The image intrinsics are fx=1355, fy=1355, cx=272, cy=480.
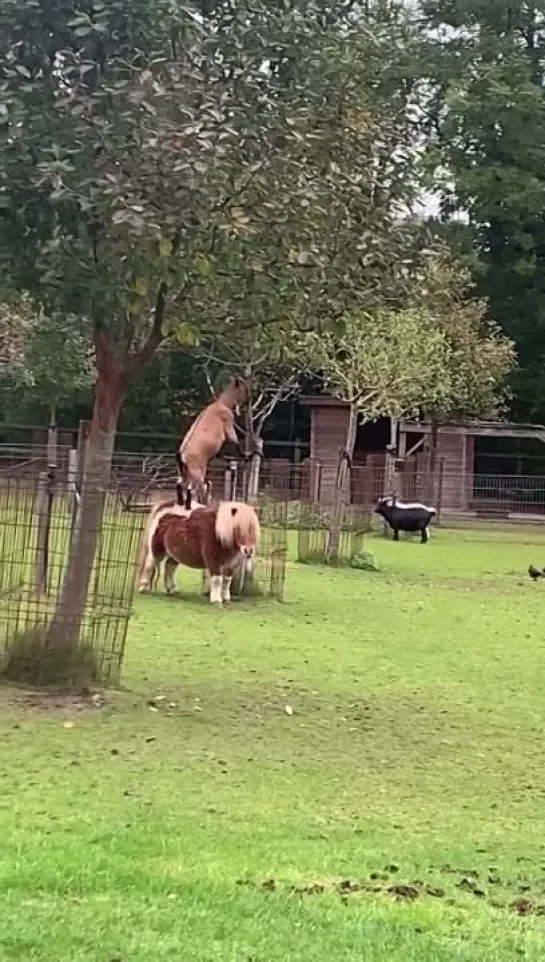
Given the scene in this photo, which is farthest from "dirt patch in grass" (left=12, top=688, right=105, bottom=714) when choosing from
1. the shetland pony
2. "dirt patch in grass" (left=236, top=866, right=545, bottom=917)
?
the shetland pony

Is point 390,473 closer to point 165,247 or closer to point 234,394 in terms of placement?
point 234,394

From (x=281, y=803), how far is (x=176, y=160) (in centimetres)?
315

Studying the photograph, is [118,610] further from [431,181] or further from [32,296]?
[431,181]

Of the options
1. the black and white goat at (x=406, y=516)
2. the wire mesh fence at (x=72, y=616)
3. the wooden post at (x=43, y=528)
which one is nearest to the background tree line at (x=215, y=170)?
the wire mesh fence at (x=72, y=616)

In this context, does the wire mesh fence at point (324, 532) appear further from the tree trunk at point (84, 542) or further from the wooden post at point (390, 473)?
the tree trunk at point (84, 542)

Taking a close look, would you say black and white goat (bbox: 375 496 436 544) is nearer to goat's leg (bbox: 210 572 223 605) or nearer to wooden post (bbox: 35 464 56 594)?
goat's leg (bbox: 210 572 223 605)

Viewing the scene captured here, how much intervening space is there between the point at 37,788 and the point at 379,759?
1.93m

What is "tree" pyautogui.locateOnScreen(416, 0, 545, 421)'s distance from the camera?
34844 mm

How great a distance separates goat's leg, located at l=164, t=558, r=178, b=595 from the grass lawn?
1964 millimetres

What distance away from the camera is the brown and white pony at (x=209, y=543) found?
13.0 metres

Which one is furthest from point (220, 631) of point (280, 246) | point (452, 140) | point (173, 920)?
point (452, 140)

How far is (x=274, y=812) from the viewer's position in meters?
5.72

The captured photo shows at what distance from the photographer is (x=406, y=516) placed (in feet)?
81.1

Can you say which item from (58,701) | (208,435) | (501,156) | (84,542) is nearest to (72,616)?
(84,542)
